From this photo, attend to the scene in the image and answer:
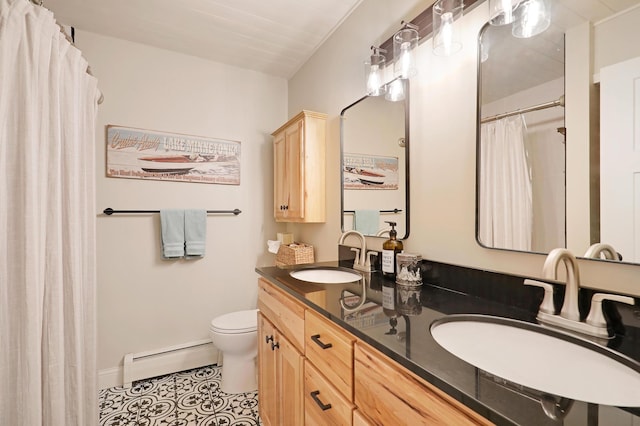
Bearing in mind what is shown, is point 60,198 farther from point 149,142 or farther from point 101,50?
point 101,50

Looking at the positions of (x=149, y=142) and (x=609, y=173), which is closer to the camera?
(x=609, y=173)

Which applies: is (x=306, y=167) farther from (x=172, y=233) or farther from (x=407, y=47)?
(x=172, y=233)

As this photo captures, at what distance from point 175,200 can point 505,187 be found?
229 centimetres

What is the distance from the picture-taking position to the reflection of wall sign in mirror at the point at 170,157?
7.25 ft

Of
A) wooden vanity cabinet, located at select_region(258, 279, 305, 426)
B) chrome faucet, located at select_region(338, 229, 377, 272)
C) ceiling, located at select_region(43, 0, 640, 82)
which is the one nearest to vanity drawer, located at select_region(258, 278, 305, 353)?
wooden vanity cabinet, located at select_region(258, 279, 305, 426)

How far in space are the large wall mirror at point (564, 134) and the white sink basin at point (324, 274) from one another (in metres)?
0.72

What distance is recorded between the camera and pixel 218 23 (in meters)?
2.04

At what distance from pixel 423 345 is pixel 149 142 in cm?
242

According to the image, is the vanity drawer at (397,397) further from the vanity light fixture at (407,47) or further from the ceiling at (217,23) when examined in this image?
the ceiling at (217,23)

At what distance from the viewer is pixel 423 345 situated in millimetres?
690

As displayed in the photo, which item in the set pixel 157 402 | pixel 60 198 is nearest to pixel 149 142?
pixel 60 198

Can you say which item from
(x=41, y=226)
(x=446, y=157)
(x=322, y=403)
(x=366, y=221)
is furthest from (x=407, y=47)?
(x=41, y=226)

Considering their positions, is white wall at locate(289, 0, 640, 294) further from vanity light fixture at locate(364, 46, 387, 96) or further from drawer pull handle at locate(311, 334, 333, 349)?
drawer pull handle at locate(311, 334, 333, 349)

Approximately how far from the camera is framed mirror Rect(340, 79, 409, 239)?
4.80 ft
